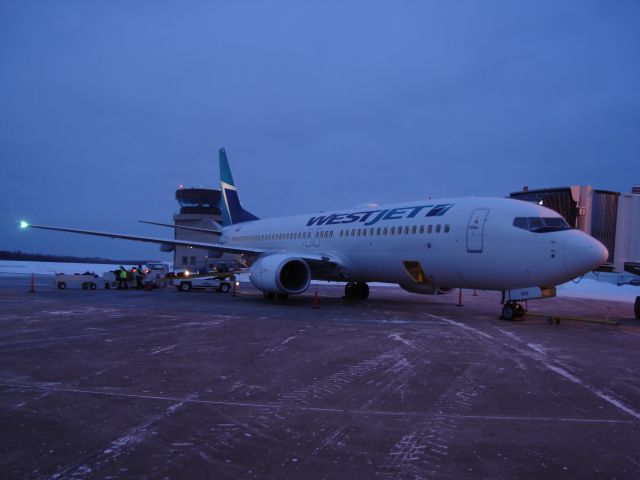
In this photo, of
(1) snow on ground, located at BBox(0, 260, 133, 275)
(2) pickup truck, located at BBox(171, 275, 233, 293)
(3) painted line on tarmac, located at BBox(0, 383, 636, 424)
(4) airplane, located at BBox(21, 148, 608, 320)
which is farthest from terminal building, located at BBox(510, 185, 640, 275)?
(1) snow on ground, located at BBox(0, 260, 133, 275)

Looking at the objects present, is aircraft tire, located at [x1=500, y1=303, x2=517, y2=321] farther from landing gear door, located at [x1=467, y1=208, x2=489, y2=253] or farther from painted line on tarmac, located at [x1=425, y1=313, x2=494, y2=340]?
landing gear door, located at [x1=467, y1=208, x2=489, y2=253]

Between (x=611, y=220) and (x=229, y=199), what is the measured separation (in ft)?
66.5

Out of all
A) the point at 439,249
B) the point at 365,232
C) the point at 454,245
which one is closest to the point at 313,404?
the point at 454,245

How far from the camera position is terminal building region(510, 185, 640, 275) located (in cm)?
1503

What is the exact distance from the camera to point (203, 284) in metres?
25.7

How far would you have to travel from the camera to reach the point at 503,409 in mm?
5246

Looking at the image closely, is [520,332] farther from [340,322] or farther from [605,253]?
[340,322]

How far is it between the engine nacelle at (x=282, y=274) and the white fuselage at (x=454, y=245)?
1310 mm

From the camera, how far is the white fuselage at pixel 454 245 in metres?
12.2

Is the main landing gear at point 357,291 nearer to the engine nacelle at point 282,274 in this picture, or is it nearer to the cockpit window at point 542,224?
the engine nacelle at point 282,274

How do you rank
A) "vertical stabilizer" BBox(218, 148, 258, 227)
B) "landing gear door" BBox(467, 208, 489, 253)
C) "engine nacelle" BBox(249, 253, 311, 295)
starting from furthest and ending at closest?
1. "vertical stabilizer" BBox(218, 148, 258, 227)
2. "engine nacelle" BBox(249, 253, 311, 295)
3. "landing gear door" BBox(467, 208, 489, 253)

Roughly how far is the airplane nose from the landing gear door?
2.17m

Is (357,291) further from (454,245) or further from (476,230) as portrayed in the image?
(476,230)

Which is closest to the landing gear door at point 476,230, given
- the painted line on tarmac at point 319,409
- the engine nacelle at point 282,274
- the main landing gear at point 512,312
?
the main landing gear at point 512,312
